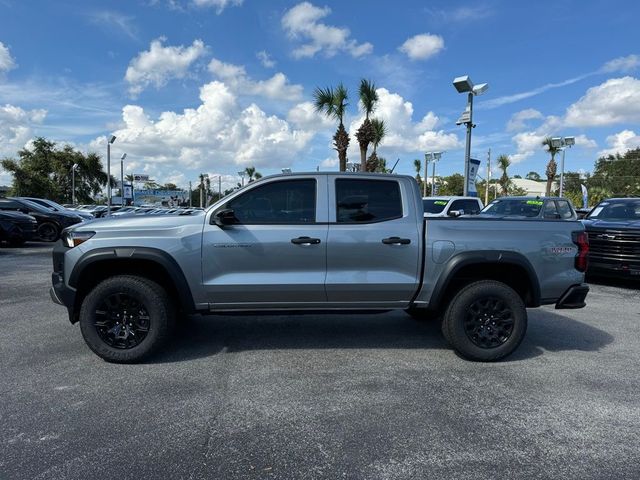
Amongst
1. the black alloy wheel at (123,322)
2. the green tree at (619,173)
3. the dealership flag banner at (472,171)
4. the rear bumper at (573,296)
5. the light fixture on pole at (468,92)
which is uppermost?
the green tree at (619,173)

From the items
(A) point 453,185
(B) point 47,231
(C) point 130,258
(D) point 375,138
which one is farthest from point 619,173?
(C) point 130,258

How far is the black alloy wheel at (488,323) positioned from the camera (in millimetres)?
4535

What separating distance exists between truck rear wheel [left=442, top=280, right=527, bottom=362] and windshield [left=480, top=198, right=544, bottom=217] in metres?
7.65

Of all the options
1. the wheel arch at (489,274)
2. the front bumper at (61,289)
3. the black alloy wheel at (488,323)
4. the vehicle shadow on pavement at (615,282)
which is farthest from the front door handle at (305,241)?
the vehicle shadow on pavement at (615,282)

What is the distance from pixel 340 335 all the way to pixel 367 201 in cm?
178

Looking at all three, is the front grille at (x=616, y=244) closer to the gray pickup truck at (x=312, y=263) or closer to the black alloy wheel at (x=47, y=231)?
the gray pickup truck at (x=312, y=263)

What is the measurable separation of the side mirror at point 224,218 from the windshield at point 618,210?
9258 mm

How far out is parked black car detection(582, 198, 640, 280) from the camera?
855 centimetres

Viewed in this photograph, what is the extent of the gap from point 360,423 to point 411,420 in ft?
1.26

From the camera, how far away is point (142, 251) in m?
4.24

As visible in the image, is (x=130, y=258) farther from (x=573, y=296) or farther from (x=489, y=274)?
(x=573, y=296)

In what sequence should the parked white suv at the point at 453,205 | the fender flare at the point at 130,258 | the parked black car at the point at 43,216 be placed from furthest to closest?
1. the parked black car at the point at 43,216
2. the parked white suv at the point at 453,205
3. the fender flare at the point at 130,258

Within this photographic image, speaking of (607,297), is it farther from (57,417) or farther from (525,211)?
(57,417)

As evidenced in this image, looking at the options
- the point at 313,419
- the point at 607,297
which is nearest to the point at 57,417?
the point at 313,419
